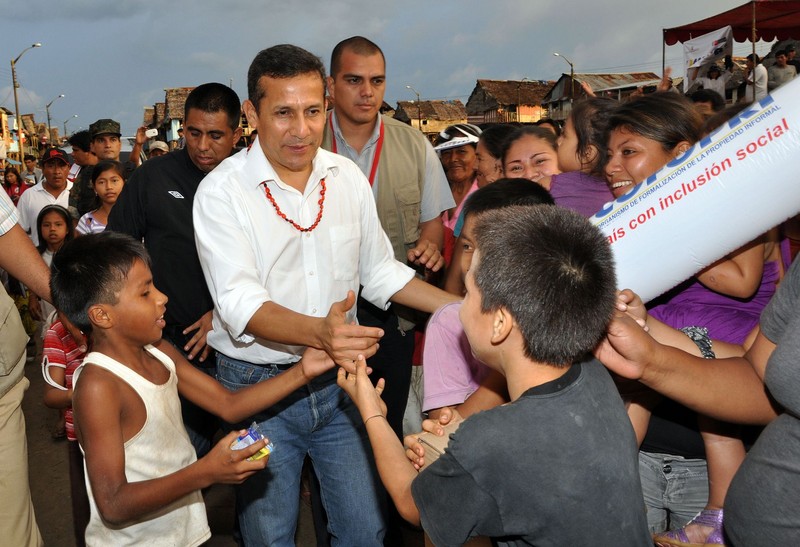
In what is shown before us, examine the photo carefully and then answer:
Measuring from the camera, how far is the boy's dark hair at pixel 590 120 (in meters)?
3.25

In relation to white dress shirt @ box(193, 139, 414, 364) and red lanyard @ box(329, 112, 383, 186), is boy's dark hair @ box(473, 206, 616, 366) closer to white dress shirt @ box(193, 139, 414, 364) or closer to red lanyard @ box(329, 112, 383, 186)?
white dress shirt @ box(193, 139, 414, 364)

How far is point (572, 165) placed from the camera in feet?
11.3

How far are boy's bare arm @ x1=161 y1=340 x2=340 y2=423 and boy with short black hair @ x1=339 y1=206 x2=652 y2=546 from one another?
727mm

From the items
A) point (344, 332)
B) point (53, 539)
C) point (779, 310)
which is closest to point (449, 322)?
point (344, 332)

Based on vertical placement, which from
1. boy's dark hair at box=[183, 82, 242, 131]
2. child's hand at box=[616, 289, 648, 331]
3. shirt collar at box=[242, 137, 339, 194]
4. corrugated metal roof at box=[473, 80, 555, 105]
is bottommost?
child's hand at box=[616, 289, 648, 331]

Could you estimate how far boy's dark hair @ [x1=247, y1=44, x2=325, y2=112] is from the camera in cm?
239

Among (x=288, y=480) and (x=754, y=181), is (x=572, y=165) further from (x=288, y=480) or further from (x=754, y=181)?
(x=288, y=480)

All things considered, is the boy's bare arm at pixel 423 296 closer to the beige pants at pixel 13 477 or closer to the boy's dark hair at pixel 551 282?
the boy's dark hair at pixel 551 282

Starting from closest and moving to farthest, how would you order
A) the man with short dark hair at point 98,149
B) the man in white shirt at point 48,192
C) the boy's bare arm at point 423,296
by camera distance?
the boy's bare arm at point 423,296
the man with short dark hair at point 98,149
the man in white shirt at point 48,192

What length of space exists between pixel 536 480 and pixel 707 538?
1078 millimetres

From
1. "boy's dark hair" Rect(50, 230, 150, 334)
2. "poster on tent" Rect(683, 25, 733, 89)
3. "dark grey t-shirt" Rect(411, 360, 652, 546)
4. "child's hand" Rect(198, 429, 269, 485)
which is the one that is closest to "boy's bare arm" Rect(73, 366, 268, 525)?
"child's hand" Rect(198, 429, 269, 485)

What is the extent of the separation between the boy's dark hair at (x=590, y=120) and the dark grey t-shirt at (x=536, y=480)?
1.99 metres

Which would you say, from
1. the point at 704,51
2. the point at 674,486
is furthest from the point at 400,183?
the point at 704,51

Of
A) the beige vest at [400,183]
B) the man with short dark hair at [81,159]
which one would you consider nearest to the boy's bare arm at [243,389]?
the beige vest at [400,183]
